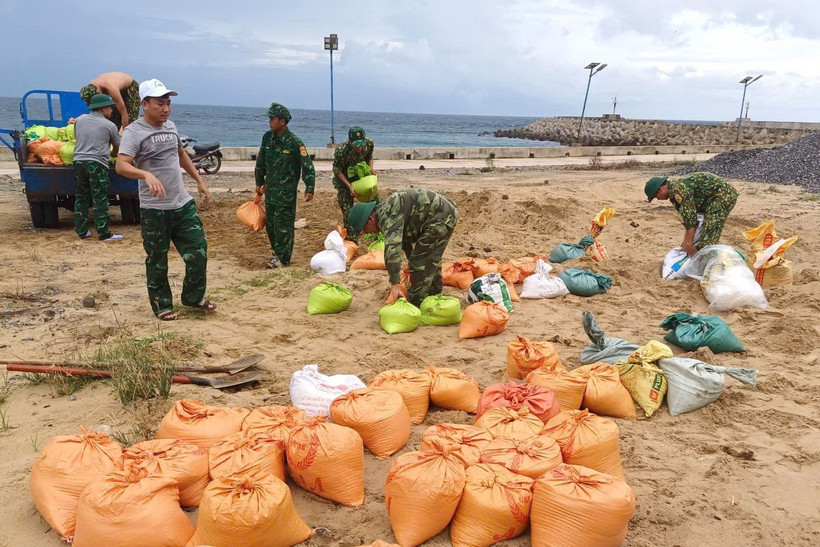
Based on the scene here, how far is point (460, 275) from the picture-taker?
5559 millimetres

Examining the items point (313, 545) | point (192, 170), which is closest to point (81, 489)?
point (313, 545)

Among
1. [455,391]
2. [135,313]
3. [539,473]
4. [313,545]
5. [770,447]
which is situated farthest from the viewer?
[135,313]

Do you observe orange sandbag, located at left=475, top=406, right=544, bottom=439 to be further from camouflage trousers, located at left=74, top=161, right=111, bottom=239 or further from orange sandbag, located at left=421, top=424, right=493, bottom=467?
camouflage trousers, located at left=74, top=161, right=111, bottom=239

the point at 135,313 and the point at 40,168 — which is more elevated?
the point at 40,168

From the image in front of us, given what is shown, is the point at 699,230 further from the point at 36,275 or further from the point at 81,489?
the point at 36,275

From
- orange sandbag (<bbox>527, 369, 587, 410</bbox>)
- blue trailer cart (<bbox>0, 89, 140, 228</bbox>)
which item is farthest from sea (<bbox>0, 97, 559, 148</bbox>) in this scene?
orange sandbag (<bbox>527, 369, 587, 410</bbox>)

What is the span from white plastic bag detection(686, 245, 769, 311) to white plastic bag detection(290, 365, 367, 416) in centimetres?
317

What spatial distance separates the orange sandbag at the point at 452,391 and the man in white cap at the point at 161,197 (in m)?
2.24

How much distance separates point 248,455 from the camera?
2.39 m

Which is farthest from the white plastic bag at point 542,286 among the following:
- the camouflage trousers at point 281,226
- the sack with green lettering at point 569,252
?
the camouflage trousers at point 281,226

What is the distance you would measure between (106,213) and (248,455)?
5576 mm

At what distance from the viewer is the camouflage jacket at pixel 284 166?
594cm

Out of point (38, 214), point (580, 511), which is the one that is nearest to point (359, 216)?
point (580, 511)

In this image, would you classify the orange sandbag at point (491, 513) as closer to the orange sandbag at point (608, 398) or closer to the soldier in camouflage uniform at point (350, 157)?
the orange sandbag at point (608, 398)
